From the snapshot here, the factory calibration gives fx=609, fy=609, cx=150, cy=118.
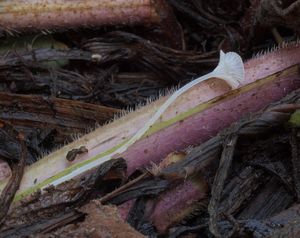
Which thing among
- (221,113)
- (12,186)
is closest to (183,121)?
(221,113)

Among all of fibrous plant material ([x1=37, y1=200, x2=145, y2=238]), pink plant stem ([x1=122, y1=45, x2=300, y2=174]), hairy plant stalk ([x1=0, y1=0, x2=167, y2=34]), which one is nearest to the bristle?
pink plant stem ([x1=122, y1=45, x2=300, y2=174])

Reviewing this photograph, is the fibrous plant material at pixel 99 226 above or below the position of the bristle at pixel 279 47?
below

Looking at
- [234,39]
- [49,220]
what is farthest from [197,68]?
[49,220]

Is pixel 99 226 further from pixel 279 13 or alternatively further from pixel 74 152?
pixel 279 13

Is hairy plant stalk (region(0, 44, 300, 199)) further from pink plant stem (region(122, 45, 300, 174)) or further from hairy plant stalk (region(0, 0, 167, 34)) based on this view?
hairy plant stalk (region(0, 0, 167, 34))

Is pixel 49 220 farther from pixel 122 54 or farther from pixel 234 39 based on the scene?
pixel 234 39

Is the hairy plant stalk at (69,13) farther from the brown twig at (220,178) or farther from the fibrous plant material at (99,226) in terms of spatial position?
the fibrous plant material at (99,226)

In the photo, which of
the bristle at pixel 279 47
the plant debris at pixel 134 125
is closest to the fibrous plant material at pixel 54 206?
the plant debris at pixel 134 125
